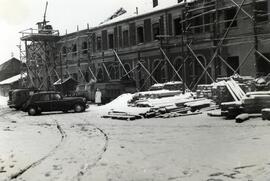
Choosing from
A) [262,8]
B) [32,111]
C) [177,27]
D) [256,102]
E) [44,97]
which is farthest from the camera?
[177,27]

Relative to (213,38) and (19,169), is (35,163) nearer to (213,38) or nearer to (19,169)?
(19,169)

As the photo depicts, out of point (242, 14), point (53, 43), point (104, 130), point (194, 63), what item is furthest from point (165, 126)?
point (53, 43)

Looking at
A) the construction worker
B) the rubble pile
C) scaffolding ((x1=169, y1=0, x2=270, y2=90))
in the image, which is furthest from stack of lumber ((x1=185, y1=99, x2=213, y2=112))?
the construction worker

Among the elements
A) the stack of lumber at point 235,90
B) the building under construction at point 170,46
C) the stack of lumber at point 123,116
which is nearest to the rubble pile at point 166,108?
the stack of lumber at point 123,116

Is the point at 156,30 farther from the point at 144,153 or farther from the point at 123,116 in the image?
the point at 144,153

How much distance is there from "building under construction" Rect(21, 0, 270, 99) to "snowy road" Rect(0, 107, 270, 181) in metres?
11.2

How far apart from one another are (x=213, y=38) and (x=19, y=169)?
22051 mm

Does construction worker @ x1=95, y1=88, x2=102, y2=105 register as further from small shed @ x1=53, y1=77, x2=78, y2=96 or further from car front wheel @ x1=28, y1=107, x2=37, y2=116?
small shed @ x1=53, y1=77, x2=78, y2=96

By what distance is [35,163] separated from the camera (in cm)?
1050

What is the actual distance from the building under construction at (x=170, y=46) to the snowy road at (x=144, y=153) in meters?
11.2

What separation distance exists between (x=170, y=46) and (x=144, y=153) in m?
23.9

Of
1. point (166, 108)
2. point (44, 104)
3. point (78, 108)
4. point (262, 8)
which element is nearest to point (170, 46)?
point (262, 8)

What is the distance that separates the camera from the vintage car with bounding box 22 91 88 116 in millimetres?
28656

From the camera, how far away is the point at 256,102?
17391 mm
